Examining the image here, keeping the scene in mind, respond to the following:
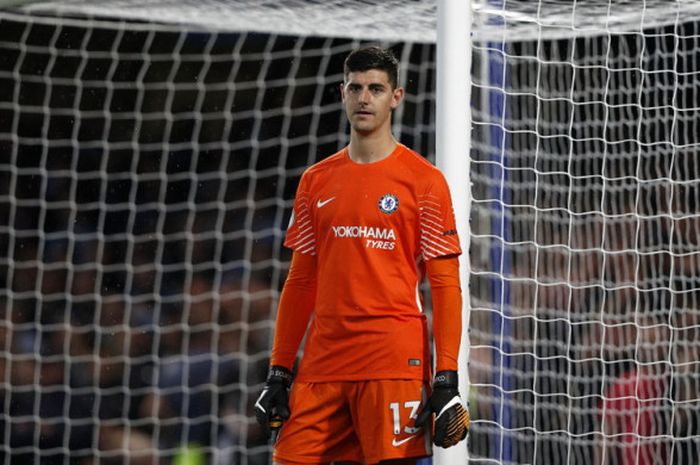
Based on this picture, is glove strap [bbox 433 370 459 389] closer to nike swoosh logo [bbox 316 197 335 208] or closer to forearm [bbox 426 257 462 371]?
forearm [bbox 426 257 462 371]

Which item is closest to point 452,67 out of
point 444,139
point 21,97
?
point 444,139

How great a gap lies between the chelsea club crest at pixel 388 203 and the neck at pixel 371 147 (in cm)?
12

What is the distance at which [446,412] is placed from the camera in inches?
111

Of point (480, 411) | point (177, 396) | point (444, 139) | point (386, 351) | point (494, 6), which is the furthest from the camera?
point (177, 396)

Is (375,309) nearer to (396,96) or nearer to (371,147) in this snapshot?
(371,147)

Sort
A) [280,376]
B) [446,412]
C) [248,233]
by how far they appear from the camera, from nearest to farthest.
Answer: [446,412], [280,376], [248,233]

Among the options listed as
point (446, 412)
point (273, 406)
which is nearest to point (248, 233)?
point (273, 406)

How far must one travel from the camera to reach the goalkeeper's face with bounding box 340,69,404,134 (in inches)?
115

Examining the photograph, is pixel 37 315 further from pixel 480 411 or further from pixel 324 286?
pixel 324 286

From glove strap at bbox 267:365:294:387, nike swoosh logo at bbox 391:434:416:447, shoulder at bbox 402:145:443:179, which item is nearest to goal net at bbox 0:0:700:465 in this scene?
shoulder at bbox 402:145:443:179

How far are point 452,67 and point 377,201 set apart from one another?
0.88 metres

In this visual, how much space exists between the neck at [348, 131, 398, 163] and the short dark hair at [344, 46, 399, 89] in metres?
0.14

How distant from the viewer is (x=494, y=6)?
403cm

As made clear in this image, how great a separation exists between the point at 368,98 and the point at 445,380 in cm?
72
